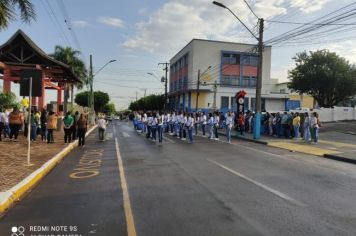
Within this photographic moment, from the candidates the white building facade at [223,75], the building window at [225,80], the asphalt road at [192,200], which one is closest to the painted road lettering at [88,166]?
the asphalt road at [192,200]

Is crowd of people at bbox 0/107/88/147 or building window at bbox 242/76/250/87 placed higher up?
building window at bbox 242/76/250/87

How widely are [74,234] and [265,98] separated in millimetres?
65384

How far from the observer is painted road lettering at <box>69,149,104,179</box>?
11036mm

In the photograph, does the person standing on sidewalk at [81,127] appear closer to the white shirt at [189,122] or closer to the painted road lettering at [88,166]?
the painted road lettering at [88,166]

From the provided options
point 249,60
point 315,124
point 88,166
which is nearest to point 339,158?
point 315,124

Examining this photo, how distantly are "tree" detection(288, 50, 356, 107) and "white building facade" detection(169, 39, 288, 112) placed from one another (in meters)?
12.8

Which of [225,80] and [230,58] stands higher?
[230,58]

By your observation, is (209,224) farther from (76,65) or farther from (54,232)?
(76,65)

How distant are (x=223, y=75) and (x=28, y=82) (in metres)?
58.8

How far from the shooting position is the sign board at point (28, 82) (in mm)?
12125

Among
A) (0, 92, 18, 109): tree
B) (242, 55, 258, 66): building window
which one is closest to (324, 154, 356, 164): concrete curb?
(0, 92, 18, 109): tree

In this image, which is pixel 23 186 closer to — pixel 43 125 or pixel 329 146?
pixel 43 125

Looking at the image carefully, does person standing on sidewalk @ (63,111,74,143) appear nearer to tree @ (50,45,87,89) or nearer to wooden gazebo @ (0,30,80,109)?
wooden gazebo @ (0,30,80,109)

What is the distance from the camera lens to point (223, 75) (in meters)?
69.4
